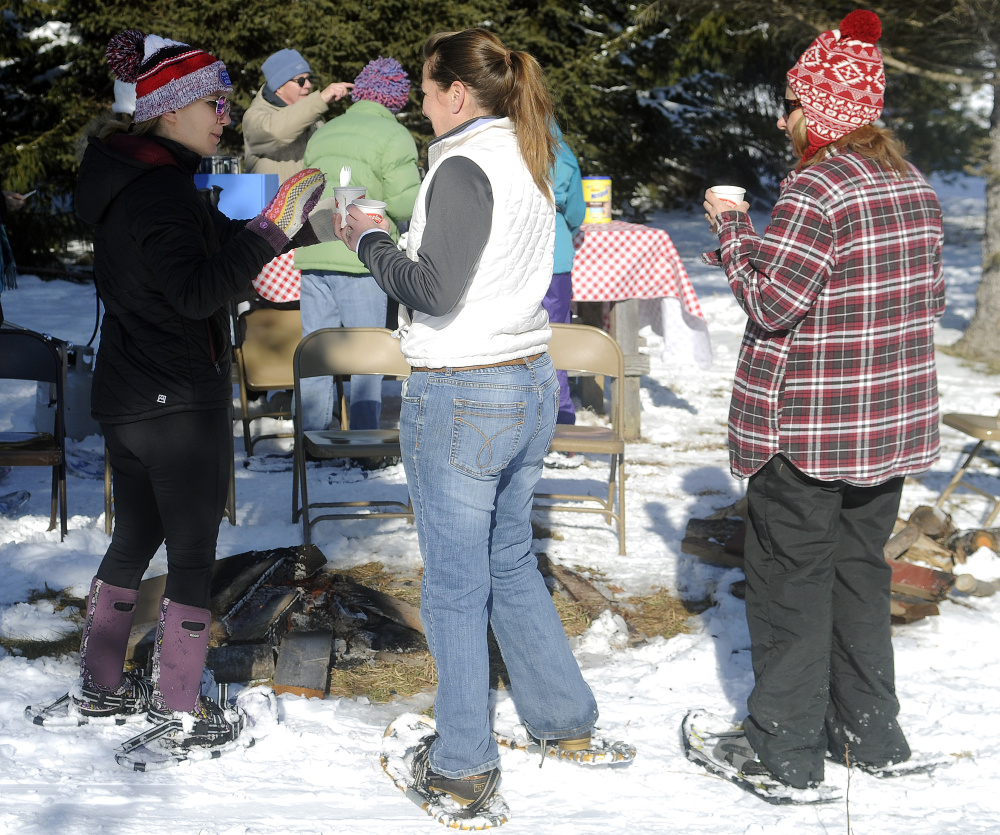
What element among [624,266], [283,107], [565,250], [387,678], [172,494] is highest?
[283,107]

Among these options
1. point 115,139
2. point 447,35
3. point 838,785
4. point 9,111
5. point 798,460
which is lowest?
point 838,785

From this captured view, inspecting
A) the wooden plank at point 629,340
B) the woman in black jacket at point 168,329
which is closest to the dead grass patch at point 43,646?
the woman in black jacket at point 168,329

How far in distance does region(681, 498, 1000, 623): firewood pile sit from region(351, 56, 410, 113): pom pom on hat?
118 inches

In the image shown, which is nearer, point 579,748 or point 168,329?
point 168,329

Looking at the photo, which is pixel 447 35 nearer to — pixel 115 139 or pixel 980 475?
pixel 115 139

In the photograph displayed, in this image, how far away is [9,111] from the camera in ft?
41.5

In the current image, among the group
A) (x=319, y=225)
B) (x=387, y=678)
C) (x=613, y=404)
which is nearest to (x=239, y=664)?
(x=387, y=678)

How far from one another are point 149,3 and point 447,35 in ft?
38.0

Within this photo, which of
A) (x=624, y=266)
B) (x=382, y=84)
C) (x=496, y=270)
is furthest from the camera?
(x=624, y=266)

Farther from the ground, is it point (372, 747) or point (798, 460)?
point (798, 460)

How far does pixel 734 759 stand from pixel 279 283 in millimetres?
4749

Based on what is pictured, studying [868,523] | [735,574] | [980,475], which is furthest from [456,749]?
[980,475]

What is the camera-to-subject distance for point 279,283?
6.76 meters

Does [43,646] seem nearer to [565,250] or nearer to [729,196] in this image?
[729,196]
